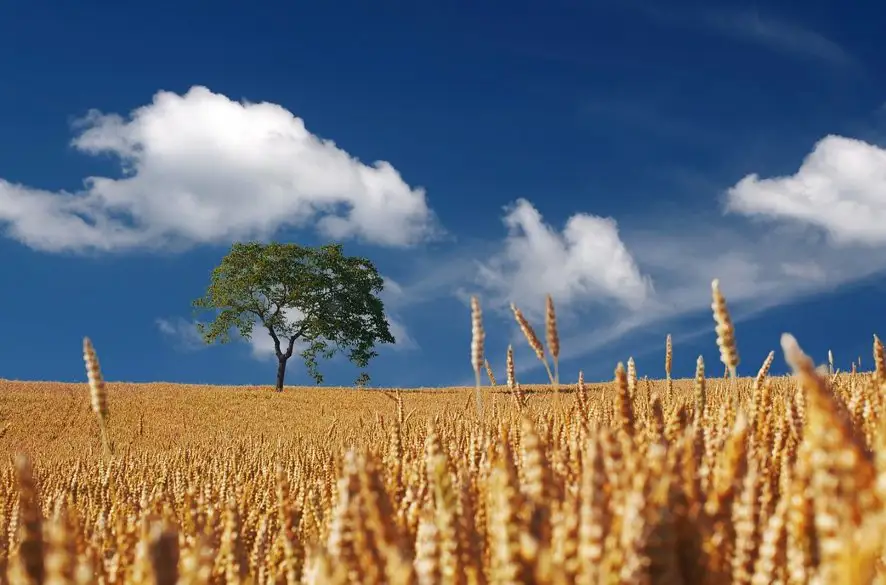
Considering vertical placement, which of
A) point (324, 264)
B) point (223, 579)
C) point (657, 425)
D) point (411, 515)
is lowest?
point (223, 579)

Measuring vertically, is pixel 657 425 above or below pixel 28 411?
below

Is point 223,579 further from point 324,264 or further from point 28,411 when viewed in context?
point 324,264

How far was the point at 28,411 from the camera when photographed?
30.0 metres

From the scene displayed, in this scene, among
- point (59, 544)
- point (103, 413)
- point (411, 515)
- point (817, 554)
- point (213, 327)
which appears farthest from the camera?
point (213, 327)

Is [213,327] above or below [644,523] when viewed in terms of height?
above

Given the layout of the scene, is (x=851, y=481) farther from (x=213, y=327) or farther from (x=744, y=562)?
(x=213, y=327)

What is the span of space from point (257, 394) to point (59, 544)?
3811cm

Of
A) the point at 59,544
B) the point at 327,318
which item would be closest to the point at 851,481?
the point at 59,544

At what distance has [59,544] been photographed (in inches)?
36.0

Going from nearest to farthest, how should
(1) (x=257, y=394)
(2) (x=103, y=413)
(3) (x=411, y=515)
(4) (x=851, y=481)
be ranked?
(4) (x=851, y=481) → (3) (x=411, y=515) → (2) (x=103, y=413) → (1) (x=257, y=394)

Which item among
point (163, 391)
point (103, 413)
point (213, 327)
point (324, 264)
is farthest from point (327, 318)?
point (103, 413)

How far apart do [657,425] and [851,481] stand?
1837 millimetres

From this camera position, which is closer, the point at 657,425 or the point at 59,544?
the point at 59,544

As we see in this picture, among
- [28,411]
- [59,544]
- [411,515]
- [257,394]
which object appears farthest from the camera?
[257,394]
